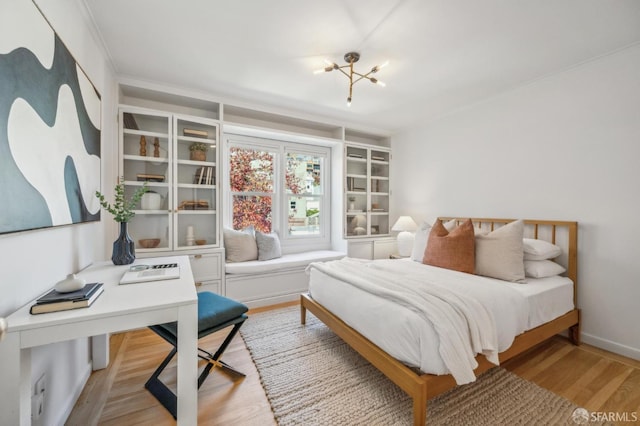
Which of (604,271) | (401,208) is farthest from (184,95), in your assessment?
(604,271)

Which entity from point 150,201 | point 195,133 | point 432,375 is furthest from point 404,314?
point 195,133

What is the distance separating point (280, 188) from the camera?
386cm

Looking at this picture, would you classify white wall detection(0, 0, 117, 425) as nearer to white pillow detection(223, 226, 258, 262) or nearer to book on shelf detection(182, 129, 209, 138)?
book on shelf detection(182, 129, 209, 138)

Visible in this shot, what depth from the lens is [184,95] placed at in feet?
9.18

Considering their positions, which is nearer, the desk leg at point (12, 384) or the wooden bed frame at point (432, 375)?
the desk leg at point (12, 384)

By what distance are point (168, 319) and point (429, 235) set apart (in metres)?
2.46

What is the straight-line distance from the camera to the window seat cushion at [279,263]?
3.00 m

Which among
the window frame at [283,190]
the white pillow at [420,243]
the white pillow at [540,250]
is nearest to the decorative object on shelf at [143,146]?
the window frame at [283,190]

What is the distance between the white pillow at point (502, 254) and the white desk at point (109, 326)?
233cm

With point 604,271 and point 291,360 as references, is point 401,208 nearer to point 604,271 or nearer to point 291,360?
point 604,271

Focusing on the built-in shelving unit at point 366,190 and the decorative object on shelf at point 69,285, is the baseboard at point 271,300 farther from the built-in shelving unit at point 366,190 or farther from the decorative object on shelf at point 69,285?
the decorative object on shelf at point 69,285

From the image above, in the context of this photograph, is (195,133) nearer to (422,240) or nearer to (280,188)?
(280,188)

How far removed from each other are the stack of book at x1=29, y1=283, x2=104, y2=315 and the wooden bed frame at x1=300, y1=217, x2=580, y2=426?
1515 millimetres

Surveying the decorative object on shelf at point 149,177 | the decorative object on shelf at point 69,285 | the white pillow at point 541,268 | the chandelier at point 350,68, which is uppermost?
the chandelier at point 350,68
